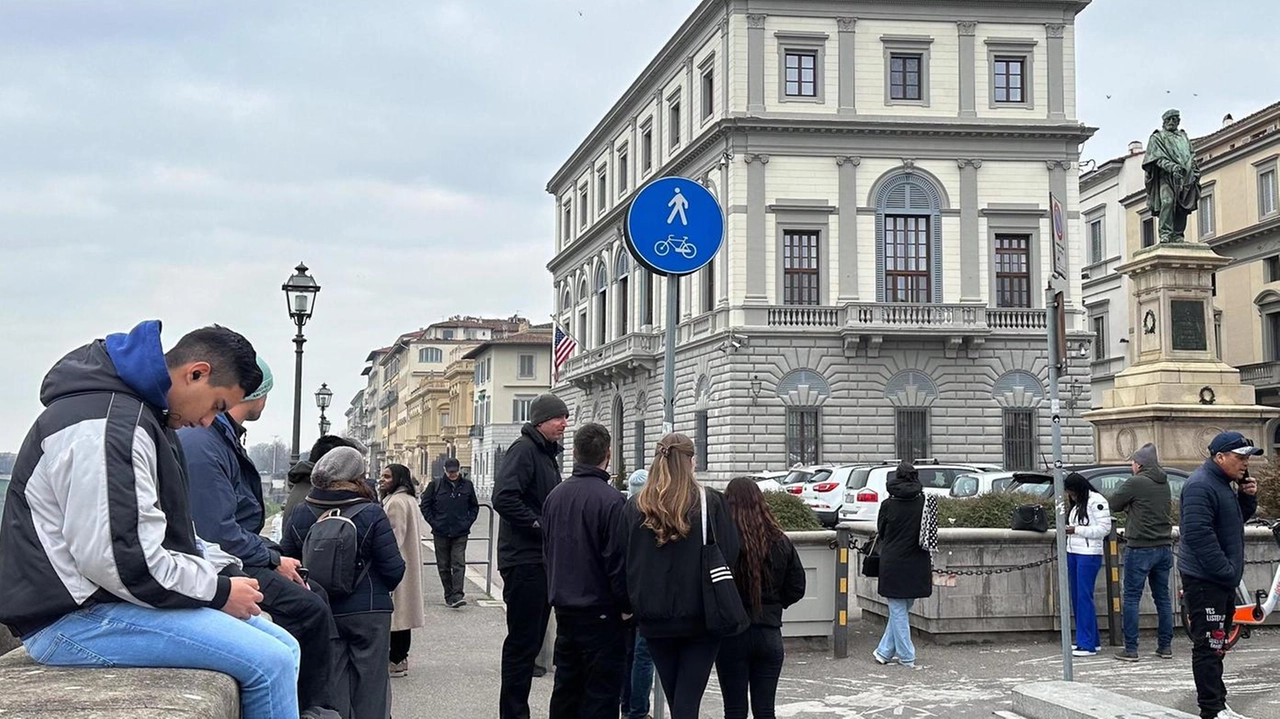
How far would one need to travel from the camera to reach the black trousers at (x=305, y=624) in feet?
16.5

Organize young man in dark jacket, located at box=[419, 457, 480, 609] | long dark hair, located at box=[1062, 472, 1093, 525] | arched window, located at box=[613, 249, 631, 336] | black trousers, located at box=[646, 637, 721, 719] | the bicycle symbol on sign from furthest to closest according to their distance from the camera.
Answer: arched window, located at box=[613, 249, 631, 336], young man in dark jacket, located at box=[419, 457, 480, 609], long dark hair, located at box=[1062, 472, 1093, 525], the bicycle symbol on sign, black trousers, located at box=[646, 637, 721, 719]

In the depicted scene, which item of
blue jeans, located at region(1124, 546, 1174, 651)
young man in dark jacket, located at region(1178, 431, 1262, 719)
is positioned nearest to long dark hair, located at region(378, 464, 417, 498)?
young man in dark jacket, located at region(1178, 431, 1262, 719)

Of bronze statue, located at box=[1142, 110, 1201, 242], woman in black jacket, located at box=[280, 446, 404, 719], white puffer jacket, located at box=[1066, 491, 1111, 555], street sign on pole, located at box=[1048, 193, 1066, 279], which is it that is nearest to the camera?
woman in black jacket, located at box=[280, 446, 404, 719]

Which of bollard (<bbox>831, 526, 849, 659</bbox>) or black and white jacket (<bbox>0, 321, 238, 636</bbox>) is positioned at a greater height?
black and white jacket (<bbox>0, 321, 238, 636</bbox>)

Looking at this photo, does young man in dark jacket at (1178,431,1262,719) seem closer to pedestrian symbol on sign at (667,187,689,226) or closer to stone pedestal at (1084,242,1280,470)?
pedestrian symbol on sign at (667,187,689,226)

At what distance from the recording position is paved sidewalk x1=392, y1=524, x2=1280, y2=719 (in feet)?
28.1

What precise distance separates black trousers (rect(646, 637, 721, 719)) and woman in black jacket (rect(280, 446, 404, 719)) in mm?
1599

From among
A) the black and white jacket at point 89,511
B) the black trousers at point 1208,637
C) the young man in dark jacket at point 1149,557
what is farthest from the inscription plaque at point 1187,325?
the black and white jacket at point 89,511

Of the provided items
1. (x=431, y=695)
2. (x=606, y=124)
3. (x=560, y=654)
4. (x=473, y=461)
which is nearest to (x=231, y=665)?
(x=560, y=654)

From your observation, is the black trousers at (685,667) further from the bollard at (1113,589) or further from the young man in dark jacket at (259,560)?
the bollard at (1113,589)

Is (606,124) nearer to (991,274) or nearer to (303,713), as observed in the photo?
(991,274)

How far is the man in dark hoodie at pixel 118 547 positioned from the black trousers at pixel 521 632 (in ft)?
13.1

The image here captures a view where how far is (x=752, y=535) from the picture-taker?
664 centimetres

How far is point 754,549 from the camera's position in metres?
6.63
